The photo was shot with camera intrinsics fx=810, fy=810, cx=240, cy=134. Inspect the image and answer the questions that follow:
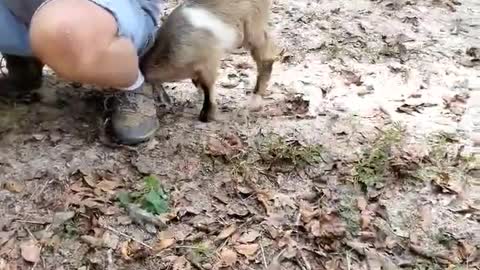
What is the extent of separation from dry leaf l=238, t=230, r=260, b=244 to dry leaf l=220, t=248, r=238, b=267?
0.06 m

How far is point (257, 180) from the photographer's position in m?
2.62

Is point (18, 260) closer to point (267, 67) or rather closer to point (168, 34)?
point (168, 34)

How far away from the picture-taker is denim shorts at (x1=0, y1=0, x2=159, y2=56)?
241 cm

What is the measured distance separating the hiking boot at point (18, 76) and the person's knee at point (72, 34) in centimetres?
60

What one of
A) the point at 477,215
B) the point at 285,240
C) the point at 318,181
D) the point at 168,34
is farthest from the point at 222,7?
the point at 477,215

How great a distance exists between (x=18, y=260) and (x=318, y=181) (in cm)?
96

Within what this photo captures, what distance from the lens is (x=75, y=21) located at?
Result: 2275 mm

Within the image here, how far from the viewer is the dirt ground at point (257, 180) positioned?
2.36 m

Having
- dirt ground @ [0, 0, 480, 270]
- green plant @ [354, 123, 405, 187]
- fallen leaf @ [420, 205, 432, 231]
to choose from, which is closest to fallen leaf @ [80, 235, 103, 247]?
dirt ground @ [0, 0, 480, 270]


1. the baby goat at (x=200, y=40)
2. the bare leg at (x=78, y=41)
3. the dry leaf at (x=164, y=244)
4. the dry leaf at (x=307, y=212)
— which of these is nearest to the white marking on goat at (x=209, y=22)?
the baby goat at (x=200, y=40)

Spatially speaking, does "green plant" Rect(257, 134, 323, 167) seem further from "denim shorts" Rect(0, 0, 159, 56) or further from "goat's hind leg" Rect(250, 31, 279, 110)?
"denim shorts" Rect(0, 0, 159, 56)

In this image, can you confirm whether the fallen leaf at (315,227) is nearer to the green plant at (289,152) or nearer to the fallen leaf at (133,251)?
the green plant at (289,152)

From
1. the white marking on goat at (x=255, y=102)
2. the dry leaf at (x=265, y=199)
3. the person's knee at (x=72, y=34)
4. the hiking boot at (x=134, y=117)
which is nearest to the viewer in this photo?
the person's knee at (x=72, y=34)

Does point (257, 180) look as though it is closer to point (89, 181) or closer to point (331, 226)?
point (331, 226)
